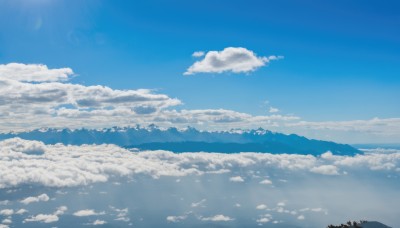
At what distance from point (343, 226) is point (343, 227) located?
42.4 inches

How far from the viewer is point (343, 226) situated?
122 m

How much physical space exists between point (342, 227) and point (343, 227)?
54cm

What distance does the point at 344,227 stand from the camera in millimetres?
119188

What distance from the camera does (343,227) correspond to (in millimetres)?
120750

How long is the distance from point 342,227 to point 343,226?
0.76 m

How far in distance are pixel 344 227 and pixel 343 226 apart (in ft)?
8.85

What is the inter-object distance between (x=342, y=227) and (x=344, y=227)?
2169mm

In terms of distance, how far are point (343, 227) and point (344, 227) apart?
1.67 m
